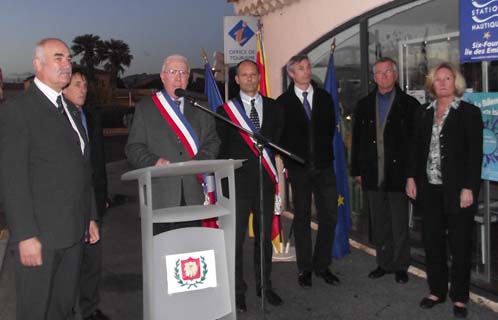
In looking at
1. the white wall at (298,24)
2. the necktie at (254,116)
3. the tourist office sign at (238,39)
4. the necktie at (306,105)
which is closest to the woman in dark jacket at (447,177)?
the necktie at (306,105)

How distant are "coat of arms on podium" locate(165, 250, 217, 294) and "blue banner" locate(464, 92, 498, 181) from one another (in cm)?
235

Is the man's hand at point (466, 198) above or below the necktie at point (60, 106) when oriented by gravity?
below

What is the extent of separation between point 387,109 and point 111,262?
3351 mm

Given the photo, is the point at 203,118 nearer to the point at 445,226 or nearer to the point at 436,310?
the point at 445,226

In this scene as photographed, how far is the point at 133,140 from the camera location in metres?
3.47

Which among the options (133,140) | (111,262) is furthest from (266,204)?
(111,262)

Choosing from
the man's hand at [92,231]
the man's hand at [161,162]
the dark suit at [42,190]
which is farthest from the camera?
the man's hand at [92,231]

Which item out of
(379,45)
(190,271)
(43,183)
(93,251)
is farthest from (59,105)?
(379,45)

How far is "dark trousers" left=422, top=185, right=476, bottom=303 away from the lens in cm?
376

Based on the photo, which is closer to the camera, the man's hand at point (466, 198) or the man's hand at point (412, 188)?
the man's hand at point (466, 198)

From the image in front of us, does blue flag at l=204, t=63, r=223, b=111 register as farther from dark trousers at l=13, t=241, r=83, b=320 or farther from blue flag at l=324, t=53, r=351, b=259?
dark trousers at l=13, t=241, r=83, b=320

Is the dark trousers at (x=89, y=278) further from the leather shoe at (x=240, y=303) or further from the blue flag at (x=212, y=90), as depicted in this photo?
the blue flag at (x=212, y=90)

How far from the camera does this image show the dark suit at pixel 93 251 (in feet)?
12.6

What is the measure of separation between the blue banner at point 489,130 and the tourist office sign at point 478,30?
31 cm
